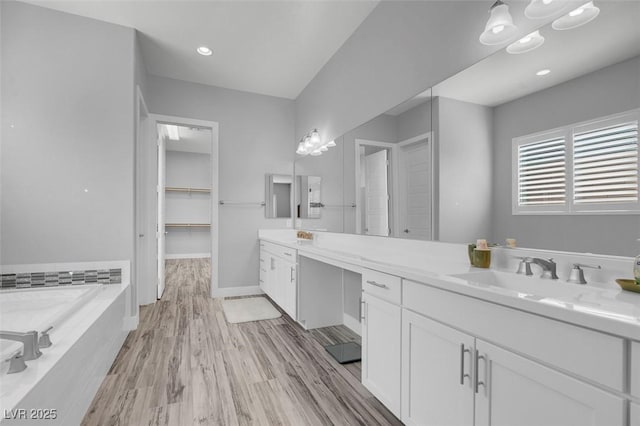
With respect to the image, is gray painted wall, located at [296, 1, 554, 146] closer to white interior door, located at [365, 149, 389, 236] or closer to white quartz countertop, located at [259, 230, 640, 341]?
white interior door, located at [365, 149, 389, 236]

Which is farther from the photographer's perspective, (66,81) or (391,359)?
(66,81)

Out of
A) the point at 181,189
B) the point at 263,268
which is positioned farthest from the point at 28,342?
the point at 181,189

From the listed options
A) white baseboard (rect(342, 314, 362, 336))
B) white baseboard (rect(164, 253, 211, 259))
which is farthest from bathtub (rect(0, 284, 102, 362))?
white baseboard (rect(164, 253, 211, 259))

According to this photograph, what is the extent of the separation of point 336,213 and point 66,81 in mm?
2724

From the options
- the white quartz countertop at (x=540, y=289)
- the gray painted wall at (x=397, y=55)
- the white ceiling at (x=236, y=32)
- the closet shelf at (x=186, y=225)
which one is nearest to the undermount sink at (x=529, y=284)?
the white quartz countertop at (x=540, y=289)

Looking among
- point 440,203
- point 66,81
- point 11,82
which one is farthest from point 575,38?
point 11,82

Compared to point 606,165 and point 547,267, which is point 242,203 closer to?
point 547,267

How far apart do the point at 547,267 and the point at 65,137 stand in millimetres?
3562

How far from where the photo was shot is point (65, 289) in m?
2.34

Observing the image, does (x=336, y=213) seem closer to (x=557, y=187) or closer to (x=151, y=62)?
(x=557, y=187)

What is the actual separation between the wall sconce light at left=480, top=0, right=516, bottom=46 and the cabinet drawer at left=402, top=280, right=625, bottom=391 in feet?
4.11

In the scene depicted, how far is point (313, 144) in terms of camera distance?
379 cm

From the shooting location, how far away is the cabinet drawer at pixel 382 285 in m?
1.55

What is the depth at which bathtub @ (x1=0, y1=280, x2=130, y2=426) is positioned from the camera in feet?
3.43
